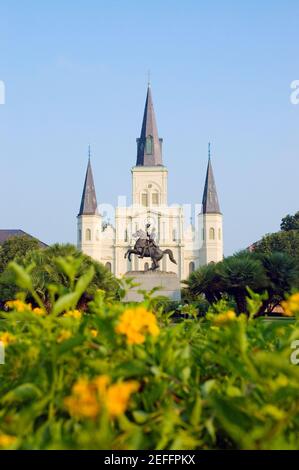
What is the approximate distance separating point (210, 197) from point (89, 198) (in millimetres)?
18404

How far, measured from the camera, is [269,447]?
A: 1.23 meters

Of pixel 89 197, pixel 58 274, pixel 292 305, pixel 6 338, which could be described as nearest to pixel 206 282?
pixel 58 274

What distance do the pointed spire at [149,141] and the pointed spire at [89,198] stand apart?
9903 mm

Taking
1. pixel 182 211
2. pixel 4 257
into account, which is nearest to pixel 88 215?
pixel 182 211

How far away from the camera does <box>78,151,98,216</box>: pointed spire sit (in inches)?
3258

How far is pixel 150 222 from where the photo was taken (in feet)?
280

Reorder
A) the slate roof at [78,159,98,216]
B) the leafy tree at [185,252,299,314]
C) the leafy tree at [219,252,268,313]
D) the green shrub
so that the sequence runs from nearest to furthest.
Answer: the green shrub < the leafy tree at [219,252,268,313] < the leafy tree at [185,252,299,314] < the slate roof at [78,159,98,216]

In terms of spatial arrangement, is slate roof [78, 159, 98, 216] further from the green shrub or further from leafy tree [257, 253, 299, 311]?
the green shrub

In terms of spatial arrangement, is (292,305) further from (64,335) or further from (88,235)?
(88,235)

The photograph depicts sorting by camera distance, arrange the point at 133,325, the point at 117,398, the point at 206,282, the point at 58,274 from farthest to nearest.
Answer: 1. the point at 58,274
2. the point at 206,282
3. the point at 133,325
4. the point at 117,398

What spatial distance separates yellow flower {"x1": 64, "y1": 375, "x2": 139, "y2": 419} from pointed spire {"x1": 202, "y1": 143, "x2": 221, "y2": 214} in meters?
80.5

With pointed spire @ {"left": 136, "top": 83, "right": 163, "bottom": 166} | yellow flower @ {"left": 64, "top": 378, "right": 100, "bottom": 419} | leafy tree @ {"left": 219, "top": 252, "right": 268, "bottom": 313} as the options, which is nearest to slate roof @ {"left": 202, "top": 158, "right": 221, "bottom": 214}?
pointed spire @ {"left": 136, "top": 83, "right": 163, "bottom": 166}

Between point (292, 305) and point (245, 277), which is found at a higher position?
point (245, 277)

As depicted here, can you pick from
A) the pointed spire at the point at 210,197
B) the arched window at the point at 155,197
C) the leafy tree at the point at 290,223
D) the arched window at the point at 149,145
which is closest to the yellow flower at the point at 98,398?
the leafy tree at the point at 290,223
